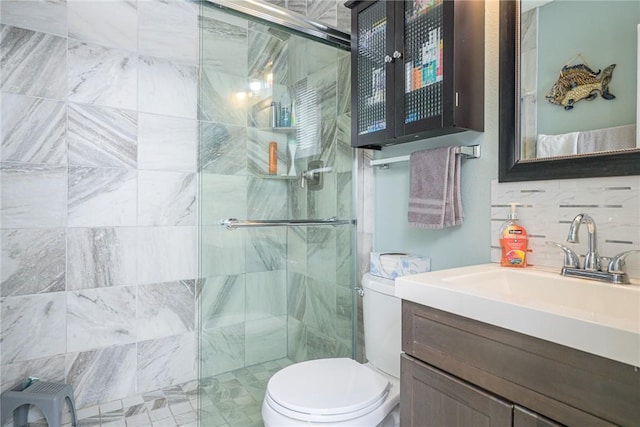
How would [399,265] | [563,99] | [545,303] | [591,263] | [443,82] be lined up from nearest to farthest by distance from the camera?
[545,303], [591,263], [563,99], [443,82], [399,265]

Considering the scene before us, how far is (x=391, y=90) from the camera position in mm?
1503

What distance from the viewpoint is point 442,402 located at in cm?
93

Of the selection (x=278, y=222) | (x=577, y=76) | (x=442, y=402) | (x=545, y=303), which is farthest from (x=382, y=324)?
(x=577, y=76)

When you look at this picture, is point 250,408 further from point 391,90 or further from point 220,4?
point 220,4

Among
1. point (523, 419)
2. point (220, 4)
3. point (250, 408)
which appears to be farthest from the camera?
point (250, 408)

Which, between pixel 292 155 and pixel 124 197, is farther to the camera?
pixel 124 197

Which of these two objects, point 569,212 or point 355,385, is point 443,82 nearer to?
point 569,212

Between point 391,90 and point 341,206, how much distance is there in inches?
25.8

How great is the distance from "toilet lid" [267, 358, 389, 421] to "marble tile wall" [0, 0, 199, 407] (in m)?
1.13

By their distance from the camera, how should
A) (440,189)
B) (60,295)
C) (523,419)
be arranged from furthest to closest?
(60,295)
(440,189)
(523,419)

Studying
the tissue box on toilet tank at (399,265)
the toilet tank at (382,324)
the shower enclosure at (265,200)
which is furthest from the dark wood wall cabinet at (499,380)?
the shower enclosure at (265,200)

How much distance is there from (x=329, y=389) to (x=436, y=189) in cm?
85

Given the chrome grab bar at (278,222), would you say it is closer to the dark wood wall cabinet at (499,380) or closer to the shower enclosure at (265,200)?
the shower enclosure at (265,200)

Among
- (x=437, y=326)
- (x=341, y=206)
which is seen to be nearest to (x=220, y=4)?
(x=341, y=206)
